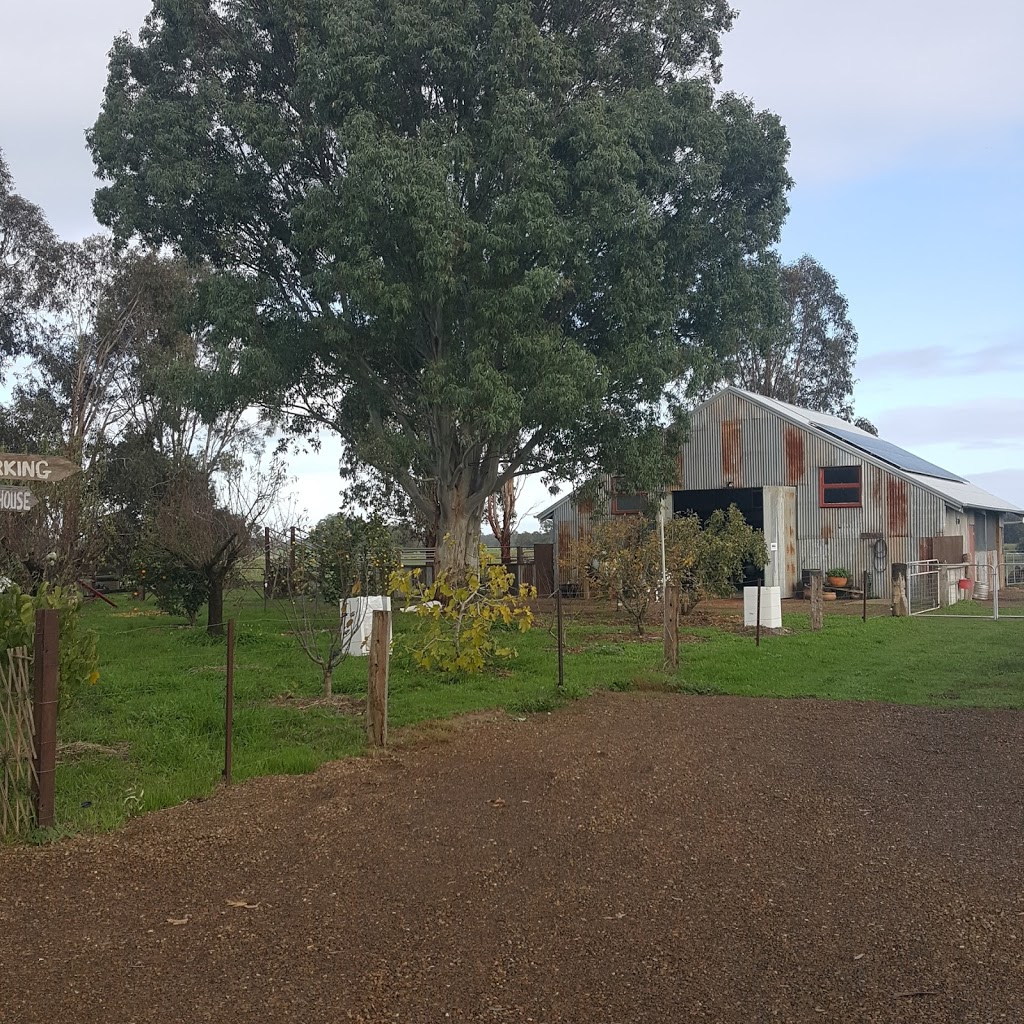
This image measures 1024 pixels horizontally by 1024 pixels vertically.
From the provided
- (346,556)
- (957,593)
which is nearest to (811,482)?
(957,593)

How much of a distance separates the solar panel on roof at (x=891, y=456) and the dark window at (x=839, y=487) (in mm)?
1273

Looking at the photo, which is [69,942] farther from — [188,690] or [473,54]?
[473,54]

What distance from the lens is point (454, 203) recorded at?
1758cm

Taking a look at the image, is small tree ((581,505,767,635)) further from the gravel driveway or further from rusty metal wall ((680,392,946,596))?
the gravel driveway

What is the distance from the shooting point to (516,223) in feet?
58.6

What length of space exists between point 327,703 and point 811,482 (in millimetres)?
21212

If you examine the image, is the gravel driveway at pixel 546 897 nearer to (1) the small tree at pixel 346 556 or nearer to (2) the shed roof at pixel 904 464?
(1) the small tree at pixel 346 556

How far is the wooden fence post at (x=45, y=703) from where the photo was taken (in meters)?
5.79

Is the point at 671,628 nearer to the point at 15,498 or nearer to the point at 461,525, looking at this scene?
the point at 15,498

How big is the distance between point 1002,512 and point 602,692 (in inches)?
1154

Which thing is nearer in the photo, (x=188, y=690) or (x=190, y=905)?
(x=190, y=905)

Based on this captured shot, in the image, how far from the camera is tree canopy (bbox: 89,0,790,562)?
58.6 ft

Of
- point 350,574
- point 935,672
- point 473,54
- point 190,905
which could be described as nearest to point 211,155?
point 473,54

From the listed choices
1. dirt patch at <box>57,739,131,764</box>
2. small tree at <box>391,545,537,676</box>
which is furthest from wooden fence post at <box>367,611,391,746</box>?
small tree at <box>391,545,537,676</box>
